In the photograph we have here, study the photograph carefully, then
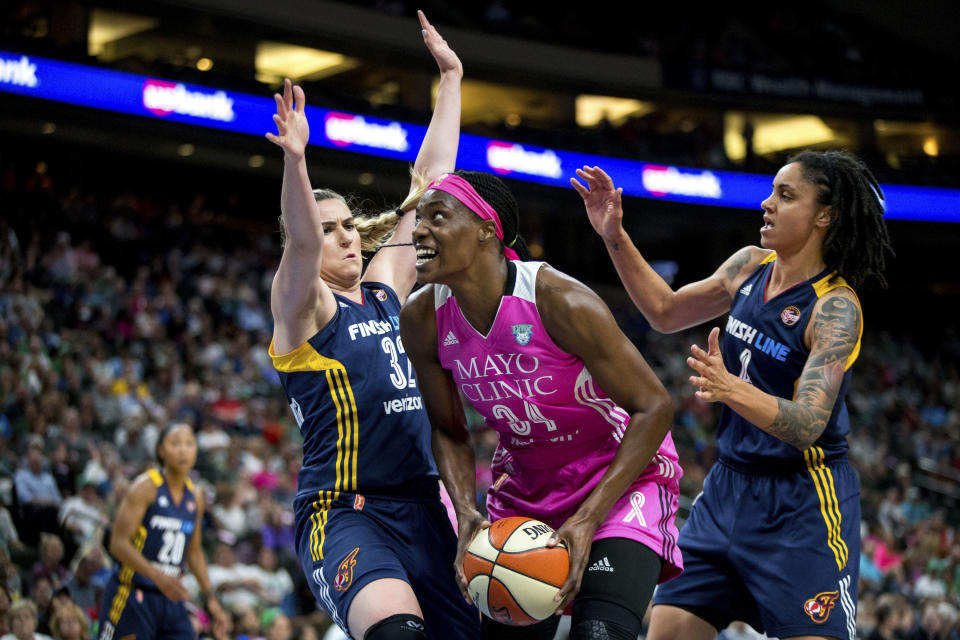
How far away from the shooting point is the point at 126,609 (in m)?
5.98

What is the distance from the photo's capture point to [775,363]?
11.8ft

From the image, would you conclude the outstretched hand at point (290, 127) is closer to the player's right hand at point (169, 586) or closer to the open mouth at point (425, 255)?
the open mouth at point (425, 255)

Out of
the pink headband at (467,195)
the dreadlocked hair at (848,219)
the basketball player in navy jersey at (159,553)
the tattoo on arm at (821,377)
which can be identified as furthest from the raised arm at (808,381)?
the basketball player in navy jersey at (159,553)

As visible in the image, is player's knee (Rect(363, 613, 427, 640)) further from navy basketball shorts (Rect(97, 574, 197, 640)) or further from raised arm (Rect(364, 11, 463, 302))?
navy basketball shorts (Rect(97, 574, 197, 640))

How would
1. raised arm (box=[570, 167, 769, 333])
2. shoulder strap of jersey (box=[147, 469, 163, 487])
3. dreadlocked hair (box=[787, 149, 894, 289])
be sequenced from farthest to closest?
shoulder strap of jersey (box=[147, 469, 163, 487]) → raised arm (box=[570, 167, 769, 333]) → dreadlocked hair (box=[787, 149, 894, 289])

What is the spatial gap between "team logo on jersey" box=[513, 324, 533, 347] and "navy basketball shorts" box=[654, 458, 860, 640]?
110 centimetres

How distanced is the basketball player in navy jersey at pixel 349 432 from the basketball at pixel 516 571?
0.25 meters

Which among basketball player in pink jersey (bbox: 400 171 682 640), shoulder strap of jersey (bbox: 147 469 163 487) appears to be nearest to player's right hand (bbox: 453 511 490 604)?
basketball player in pink jersey (bbox: 400 171 682 640)

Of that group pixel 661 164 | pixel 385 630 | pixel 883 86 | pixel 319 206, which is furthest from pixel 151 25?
pixel 385 630

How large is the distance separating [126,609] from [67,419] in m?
3.73

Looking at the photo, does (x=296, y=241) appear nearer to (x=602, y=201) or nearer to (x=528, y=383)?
(x=528, y=383)

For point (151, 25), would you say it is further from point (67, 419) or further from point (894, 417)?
point (894, 417)

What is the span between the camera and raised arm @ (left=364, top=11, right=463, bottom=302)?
4246mm

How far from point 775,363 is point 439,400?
1.19 meters
